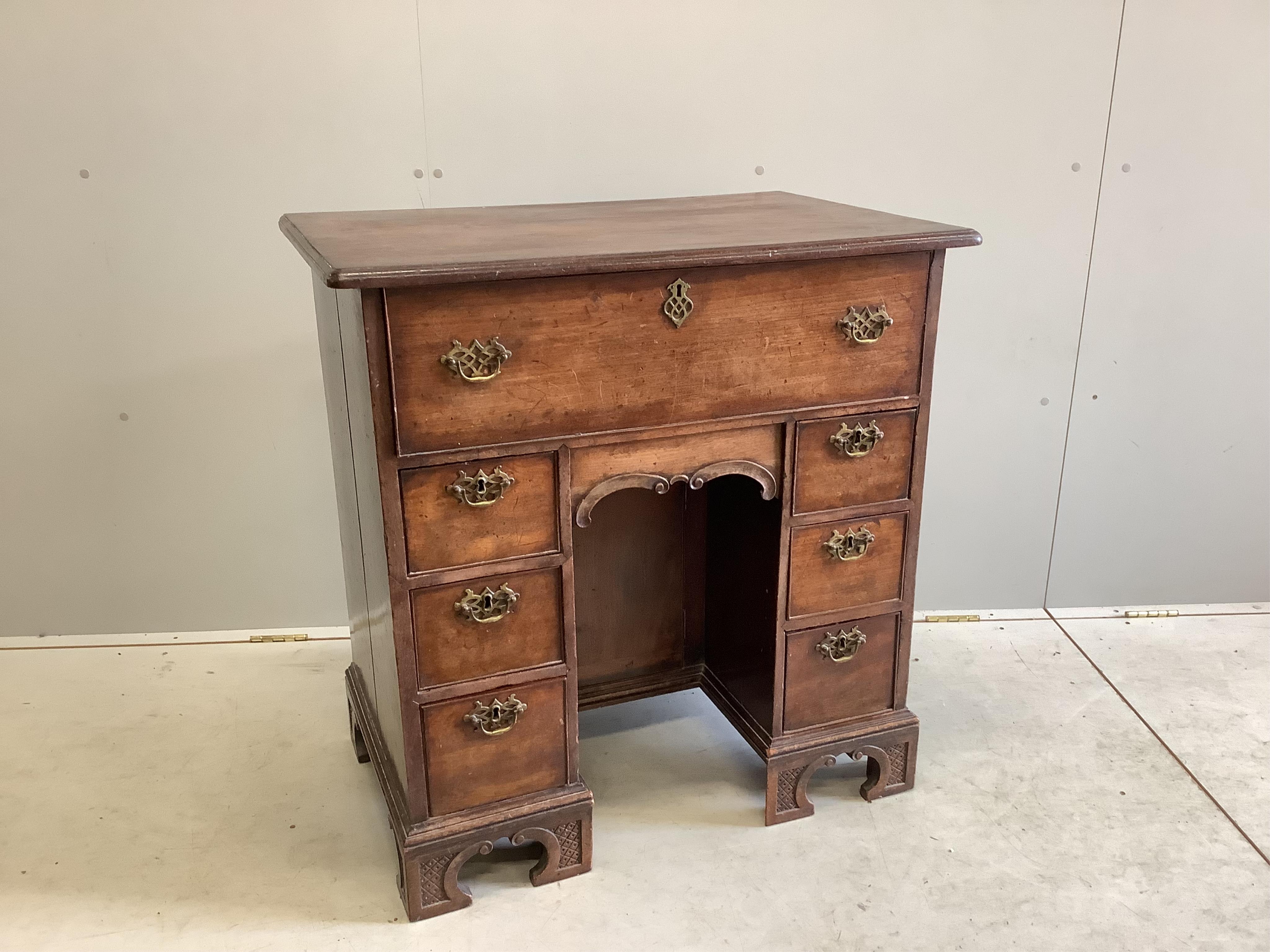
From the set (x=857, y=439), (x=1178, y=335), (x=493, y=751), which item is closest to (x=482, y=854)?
(x=493, y=751)

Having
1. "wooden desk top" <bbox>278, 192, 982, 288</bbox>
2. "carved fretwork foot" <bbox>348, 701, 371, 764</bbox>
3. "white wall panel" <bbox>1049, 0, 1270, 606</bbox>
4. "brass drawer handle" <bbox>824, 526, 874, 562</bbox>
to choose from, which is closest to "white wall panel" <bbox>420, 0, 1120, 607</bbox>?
"white wall panel" <bbox>1049, 0, 1270, 606</bbox>

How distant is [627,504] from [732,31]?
1.01 meters

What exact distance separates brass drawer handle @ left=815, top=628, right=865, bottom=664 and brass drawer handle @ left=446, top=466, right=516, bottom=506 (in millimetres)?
672

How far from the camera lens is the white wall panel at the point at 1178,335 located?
2402 mm

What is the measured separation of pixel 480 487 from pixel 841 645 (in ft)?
2.45

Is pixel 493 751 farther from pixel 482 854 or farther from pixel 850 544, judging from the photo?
pixel 850 544

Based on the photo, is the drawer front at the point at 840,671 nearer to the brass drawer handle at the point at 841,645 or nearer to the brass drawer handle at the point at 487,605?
the brass drawer handle at the point at 841,645

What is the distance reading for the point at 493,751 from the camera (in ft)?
5.82

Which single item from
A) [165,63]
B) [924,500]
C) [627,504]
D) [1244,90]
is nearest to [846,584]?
[627,504]

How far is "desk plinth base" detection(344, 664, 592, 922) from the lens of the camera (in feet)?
5.78

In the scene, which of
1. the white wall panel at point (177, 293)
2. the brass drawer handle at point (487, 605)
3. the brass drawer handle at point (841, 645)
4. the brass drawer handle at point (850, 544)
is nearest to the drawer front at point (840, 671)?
the brass drawer handle at point (841, 645)

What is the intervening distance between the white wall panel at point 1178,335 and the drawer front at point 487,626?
153 cm

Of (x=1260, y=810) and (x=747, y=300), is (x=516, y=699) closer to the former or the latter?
(x=747, y=300)

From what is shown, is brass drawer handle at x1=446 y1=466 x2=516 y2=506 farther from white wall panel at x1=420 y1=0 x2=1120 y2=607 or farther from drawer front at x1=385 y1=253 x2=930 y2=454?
white wall panel at x1=420 y1=0 x2=1120 y2=607
